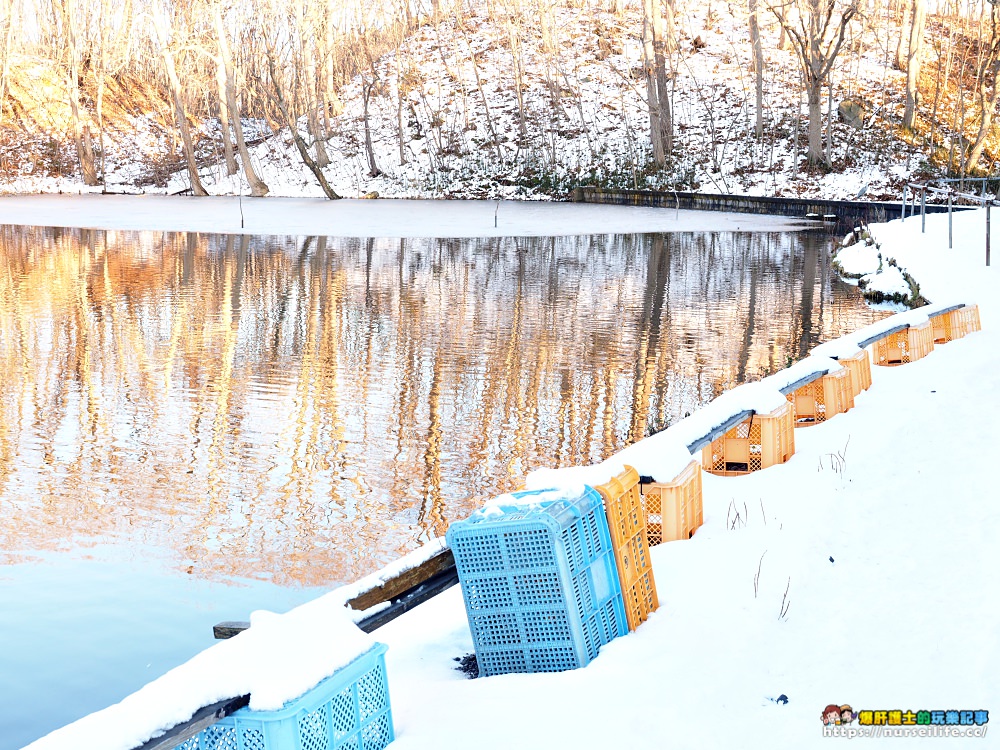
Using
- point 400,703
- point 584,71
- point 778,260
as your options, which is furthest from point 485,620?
point 584,71

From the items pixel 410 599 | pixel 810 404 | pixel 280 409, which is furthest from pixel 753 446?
pixel 280 409

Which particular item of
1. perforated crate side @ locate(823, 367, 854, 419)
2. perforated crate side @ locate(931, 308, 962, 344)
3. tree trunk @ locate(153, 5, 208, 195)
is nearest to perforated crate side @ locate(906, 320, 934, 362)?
perforated crate side @ locate(931, 308, 962, 344)

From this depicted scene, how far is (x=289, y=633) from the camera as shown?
12.0 feet

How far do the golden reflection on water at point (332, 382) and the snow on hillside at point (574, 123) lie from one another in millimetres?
25521

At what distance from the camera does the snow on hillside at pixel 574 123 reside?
48875 millimetres

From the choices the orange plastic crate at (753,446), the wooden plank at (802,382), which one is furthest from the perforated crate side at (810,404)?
the orange plastic crate at (753,446)

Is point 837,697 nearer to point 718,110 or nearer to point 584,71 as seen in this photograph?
point 718,110

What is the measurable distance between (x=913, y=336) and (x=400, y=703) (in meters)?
9.66

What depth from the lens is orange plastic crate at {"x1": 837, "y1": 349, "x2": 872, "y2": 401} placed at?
34.0 feet

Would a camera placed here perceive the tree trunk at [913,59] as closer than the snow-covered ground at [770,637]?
No

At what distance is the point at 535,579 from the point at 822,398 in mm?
6176

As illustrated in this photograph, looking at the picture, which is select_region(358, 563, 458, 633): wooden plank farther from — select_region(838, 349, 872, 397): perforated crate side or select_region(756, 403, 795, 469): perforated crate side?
select_region(838, 349, 872, 397): perforated crate side

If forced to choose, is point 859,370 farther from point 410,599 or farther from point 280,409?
point 410,599

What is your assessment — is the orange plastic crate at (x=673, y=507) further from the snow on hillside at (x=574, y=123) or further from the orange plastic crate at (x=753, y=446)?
the snow on hillside at (x=574, y=123)
